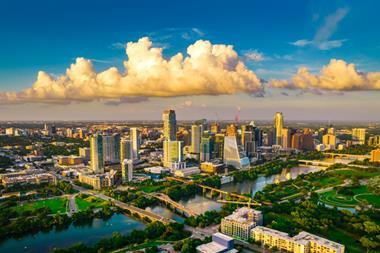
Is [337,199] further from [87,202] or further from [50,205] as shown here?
[50,205]

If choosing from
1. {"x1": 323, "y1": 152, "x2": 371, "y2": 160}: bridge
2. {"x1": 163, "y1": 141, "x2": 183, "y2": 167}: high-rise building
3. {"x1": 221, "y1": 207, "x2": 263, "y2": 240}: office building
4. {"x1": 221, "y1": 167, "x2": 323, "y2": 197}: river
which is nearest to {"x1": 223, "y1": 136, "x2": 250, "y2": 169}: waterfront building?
{"x1": 221, "y1": 167, "x2": 323, "y2": 197}: river

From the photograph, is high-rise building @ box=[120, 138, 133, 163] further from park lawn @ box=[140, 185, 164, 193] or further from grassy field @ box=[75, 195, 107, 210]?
grassy field @ box=[75, 195, 107, 210]

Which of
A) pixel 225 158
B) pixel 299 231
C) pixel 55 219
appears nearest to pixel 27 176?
pixel 55 219

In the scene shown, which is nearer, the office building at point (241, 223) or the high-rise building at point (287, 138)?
the office building at point (241, 223)

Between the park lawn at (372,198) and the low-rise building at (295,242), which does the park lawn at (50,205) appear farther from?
the park lawn at (372,198)

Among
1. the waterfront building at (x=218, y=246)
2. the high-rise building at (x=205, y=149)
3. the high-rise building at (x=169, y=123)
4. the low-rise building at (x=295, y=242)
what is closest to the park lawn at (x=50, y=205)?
the waterfront building at (x=218, y=246)
